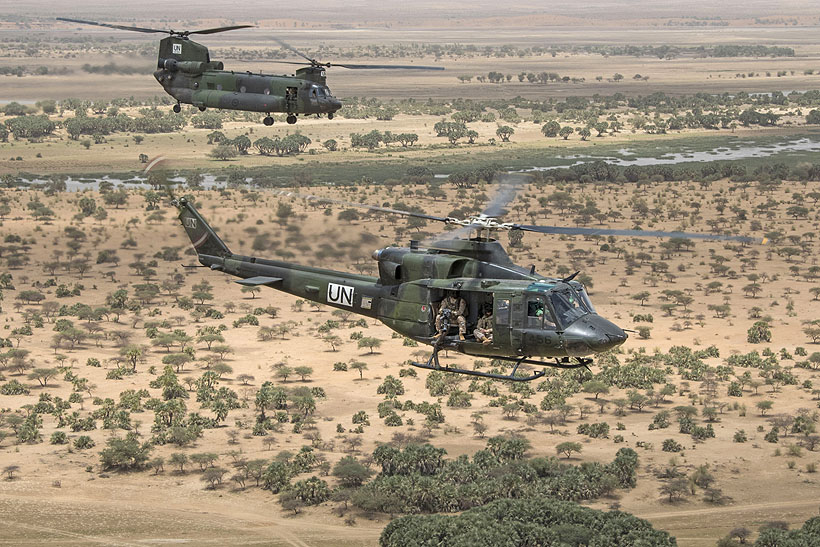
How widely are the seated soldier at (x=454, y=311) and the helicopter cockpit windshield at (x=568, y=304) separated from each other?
2375 mm

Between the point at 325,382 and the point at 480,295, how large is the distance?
90.9ft

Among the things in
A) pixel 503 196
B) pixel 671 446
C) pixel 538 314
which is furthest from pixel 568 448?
pixel 538 314

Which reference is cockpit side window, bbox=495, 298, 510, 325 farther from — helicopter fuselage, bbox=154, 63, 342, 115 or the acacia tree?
the acacia tree

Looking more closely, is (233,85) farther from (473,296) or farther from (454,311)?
(473,296)

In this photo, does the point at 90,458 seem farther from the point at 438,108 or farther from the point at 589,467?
the point at 438,108

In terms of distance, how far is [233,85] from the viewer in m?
45.3

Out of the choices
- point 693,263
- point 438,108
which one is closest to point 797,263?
point 693,263

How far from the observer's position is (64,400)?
173 feet

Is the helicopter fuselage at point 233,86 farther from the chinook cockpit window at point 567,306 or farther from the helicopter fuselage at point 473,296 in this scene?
the chinook cockpit window at point 567,306

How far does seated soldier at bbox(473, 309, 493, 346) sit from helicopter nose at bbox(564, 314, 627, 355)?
6.39 ft

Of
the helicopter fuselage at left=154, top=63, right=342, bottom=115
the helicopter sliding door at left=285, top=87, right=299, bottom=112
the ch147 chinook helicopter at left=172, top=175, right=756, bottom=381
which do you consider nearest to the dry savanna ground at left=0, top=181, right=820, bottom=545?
the ch147 chinook helicopter at left=172, top=175, right=756, bottom=381

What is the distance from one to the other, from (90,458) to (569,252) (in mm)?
42733

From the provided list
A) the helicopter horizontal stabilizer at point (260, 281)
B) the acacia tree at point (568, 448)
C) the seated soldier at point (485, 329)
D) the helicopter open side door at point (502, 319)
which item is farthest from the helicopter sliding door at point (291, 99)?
Result: the helicopter open side door at point (502, 319)

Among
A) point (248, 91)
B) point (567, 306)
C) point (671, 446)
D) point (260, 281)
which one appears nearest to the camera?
point (567, 306)
